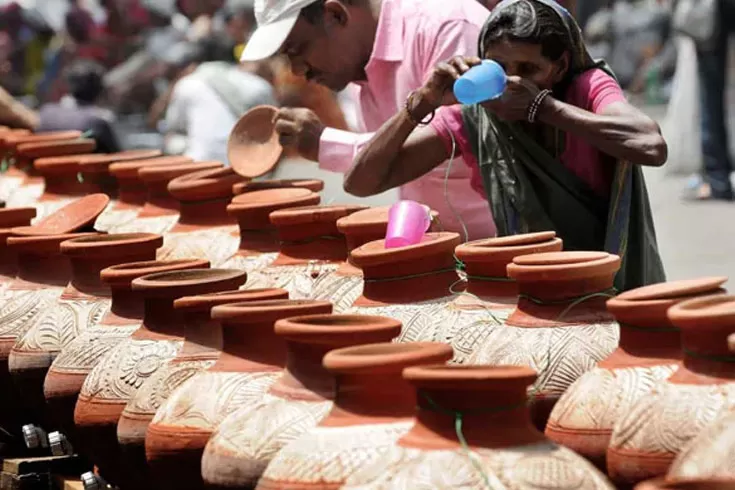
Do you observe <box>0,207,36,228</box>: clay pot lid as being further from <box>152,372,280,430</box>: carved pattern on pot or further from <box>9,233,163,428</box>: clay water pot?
<box>152,372,280,430</box>: carved pattern on pot

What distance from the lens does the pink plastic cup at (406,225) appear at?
3.39 m

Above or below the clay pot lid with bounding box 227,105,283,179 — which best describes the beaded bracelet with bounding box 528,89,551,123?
above

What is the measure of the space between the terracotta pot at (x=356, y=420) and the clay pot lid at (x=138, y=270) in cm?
116

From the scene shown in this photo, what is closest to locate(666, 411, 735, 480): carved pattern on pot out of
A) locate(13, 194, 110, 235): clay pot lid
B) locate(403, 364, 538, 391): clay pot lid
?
locate(403, 364, 538, 391): clay pot lid

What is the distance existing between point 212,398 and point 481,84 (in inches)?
44.8

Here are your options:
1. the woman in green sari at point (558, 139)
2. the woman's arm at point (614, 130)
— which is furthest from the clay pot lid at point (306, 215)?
the woman's arm at point (614, 130)

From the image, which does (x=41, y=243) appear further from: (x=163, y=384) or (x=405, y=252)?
(x=405, y=252)

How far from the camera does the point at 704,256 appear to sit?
905cm

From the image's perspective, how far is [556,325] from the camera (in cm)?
286

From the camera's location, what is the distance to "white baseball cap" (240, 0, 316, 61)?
4.81 m

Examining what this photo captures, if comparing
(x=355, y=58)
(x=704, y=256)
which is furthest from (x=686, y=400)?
(x=704, y=256)

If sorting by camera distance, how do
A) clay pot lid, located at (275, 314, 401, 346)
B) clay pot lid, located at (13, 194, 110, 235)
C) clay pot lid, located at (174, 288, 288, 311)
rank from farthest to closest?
1. clay pot lid, located at (13, 194, 110, 235)
2. clay pot lid, located at (174, 288, 288, 311)
3. clay pot lid, located at (275, 314, 401, 346)

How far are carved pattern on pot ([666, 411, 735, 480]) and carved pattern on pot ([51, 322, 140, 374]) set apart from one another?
5.47ft

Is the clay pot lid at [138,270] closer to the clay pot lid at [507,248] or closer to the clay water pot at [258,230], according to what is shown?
the clay water pot at [258,230]
